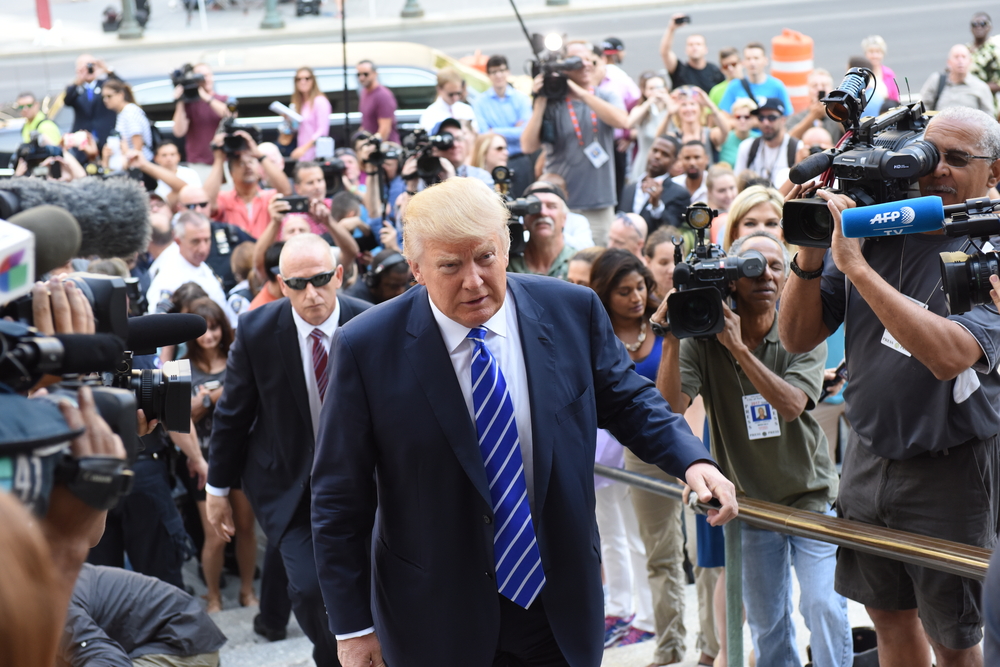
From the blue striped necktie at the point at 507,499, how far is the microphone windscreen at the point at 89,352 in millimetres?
1055

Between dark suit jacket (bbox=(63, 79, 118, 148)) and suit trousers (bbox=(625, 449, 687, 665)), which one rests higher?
dark suit jacket (bbox=(63, 79, 118, 148))

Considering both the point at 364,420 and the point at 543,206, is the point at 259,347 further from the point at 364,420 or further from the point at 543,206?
the point at 543,206

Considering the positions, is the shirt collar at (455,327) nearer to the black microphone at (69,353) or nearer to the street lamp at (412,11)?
the black microphone at (69,353)

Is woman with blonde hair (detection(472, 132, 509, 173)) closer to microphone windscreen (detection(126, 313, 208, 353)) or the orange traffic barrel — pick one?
microphone windscreen (detection(126, 313, 208, 353))

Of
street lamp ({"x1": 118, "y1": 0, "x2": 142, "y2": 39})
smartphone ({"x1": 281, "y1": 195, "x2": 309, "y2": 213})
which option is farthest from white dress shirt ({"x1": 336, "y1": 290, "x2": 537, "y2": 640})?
street lamp ({"x1": 118, "y1": 0, "x2": 142, "y2": 39})

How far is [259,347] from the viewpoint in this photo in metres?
4.32

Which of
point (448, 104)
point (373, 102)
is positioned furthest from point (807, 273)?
point (373, 102)

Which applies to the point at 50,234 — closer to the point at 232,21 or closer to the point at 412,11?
the point at 412,11

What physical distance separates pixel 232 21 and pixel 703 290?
85.1 ft

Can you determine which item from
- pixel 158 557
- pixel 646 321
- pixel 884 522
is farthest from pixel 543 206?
pixel 884 522

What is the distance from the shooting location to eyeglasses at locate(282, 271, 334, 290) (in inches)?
170

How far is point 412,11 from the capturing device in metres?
26.5

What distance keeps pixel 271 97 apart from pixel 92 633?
403 inches

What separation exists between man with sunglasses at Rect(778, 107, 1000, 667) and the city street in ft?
53.9
